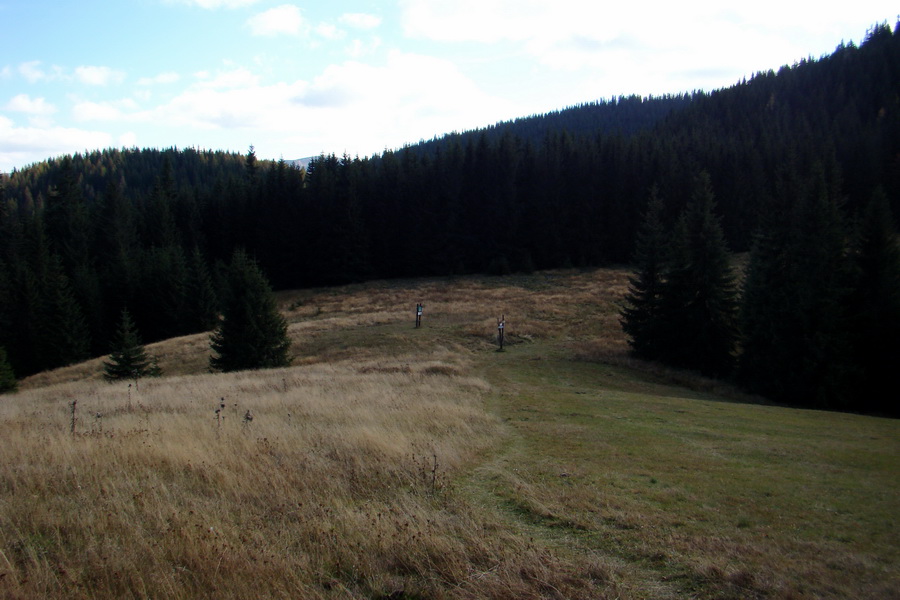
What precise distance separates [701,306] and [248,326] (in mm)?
24760

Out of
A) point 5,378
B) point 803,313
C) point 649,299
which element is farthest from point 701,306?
point 5,378

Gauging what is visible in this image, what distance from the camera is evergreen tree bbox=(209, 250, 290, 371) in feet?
88.8

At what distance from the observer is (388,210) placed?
252ft

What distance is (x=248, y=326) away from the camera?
27172 mm

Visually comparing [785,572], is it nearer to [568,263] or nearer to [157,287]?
[157,287]

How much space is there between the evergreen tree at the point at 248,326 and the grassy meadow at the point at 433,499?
33.2 ft

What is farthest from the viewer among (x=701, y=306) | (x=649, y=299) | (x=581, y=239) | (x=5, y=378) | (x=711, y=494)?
(x=581, y=239)

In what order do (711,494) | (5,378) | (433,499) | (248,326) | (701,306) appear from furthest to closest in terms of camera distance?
(5,378) → (701,306) → (248,326) → (711,494) → (433,499)

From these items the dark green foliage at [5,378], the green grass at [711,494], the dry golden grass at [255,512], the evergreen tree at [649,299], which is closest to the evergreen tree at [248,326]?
the dark green foliage at [5,378]

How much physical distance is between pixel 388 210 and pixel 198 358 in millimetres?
46382

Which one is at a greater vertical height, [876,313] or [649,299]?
[649,299]

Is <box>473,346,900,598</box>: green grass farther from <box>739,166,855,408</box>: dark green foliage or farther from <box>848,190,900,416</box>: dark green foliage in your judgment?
<box>848,190,900,416</box>: dark green foliage

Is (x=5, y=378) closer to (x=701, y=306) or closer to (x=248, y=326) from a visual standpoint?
(x=248, y=326)

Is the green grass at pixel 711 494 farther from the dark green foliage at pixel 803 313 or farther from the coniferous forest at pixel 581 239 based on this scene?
the coniferous forest at pixel 581 239
